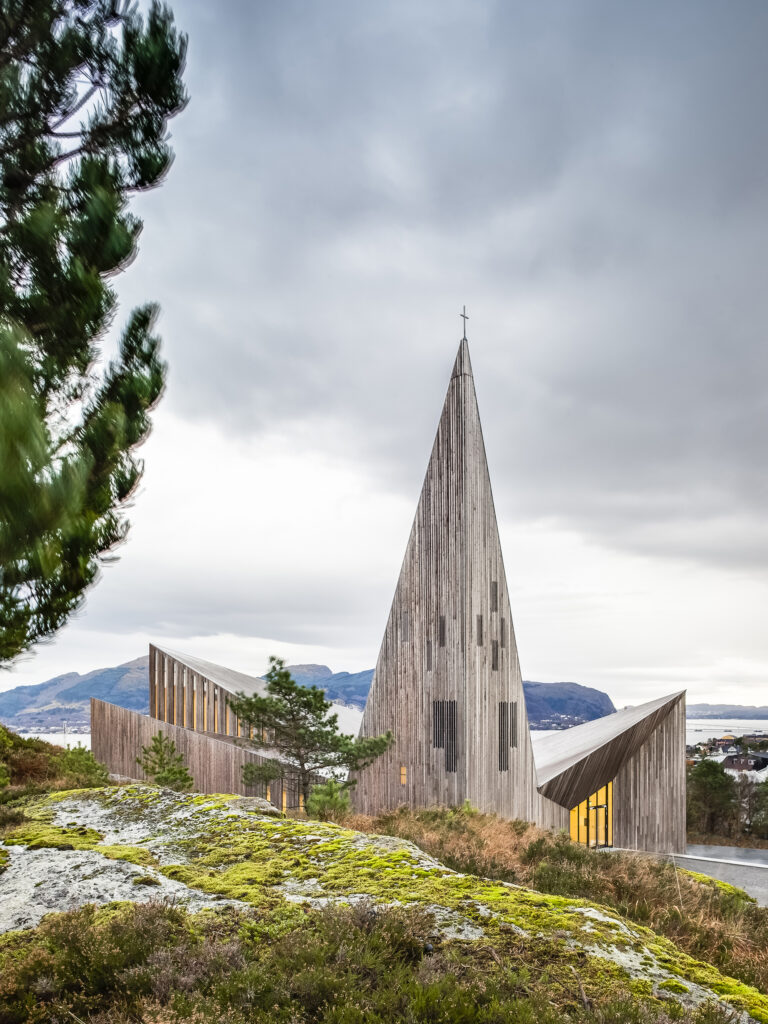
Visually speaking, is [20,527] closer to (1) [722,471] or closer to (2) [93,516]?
(2) [93,516]

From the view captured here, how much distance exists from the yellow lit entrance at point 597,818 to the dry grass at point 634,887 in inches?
543

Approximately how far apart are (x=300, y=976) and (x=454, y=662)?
11.6 m

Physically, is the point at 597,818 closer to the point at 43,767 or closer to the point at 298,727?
the point at 298,727

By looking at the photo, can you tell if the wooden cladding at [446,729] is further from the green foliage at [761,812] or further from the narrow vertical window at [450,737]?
the green foliage at [761,812]

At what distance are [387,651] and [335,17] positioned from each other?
38.7 ft

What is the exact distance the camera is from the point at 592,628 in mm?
27547

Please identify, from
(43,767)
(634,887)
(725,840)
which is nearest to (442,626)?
(43,767)

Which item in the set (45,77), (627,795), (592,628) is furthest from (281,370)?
(592,628)

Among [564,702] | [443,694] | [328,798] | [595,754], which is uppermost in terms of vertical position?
[443,694]

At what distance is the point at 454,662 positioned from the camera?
1364 cm

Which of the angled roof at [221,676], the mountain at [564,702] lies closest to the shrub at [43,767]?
the angled roof at [221,676]

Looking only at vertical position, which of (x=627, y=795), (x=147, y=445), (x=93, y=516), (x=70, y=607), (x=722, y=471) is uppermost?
(x=722, y=471)

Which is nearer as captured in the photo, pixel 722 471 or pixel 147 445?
pixel 147 445

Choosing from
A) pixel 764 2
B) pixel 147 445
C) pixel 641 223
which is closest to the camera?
pixel 147 445
